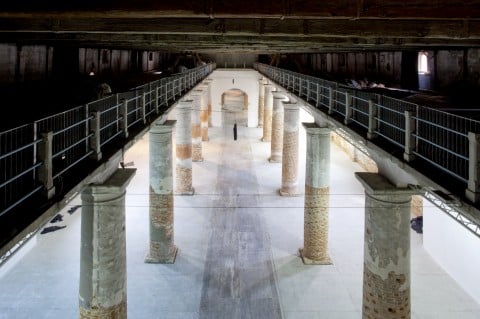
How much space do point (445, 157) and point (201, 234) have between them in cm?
1044

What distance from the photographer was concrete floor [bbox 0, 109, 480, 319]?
1003 centimetres

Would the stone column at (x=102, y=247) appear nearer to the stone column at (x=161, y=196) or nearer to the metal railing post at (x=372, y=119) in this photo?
the metal railing post at (x=372, y=119)

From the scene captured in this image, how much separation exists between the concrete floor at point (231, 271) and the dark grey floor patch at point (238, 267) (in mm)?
29

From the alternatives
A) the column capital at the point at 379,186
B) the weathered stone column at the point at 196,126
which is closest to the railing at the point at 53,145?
the column capital at the point at 379,186

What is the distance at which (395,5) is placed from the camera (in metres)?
5.50

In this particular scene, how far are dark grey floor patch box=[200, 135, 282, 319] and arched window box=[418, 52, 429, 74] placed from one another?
7.68m

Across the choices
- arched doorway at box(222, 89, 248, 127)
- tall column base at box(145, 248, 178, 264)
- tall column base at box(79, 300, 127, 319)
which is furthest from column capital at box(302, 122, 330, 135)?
arched doorway at box(222, 89, 248, 127)

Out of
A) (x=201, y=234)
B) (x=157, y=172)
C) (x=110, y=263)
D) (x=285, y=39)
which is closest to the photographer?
(x=110, y=263)

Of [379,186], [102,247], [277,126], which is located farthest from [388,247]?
[277,126]

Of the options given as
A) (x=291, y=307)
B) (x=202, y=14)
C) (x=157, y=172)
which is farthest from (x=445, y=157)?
(x=157, y=172)

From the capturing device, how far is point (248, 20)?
7.51 metres

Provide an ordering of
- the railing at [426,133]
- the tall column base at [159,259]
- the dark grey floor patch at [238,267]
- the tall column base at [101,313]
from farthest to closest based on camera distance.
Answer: the tall column base at [159,259] → the dark grey floor patch at [238,267] → the tall column base at [101,313] → the railing at [426,133]

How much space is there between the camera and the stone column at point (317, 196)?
12.6m

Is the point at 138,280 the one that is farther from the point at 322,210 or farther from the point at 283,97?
the point at 283,97
